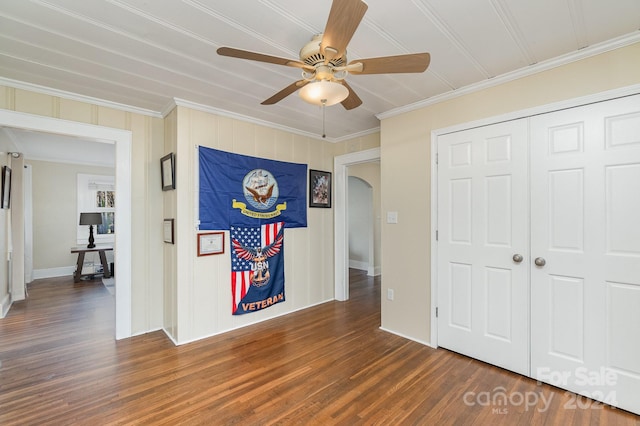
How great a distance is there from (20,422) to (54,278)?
17.0 feet

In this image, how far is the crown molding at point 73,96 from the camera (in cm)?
240

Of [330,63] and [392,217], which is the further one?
[392,217]

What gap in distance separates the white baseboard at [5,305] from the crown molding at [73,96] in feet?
9.81

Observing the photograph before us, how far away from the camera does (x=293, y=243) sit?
383 cm

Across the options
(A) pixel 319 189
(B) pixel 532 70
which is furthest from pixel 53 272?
(B) pixel 532 70

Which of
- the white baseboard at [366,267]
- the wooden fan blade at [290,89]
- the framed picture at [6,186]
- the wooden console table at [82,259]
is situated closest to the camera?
the wooden fan blade at [290,89]

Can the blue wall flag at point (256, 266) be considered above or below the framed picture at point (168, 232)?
below

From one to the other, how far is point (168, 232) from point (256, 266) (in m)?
1.05

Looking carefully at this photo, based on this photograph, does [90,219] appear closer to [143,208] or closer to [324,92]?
[143,208]

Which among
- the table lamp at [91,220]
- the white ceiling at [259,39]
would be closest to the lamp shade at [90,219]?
the table lamp at [91,220]

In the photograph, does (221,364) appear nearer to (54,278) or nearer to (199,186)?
(199,186)

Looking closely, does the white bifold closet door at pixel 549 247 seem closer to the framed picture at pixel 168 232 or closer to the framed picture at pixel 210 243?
the framed picture at pixel 210 243

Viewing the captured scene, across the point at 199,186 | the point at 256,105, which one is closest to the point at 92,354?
the point at 199,186

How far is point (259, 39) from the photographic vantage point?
1844 millimetres
